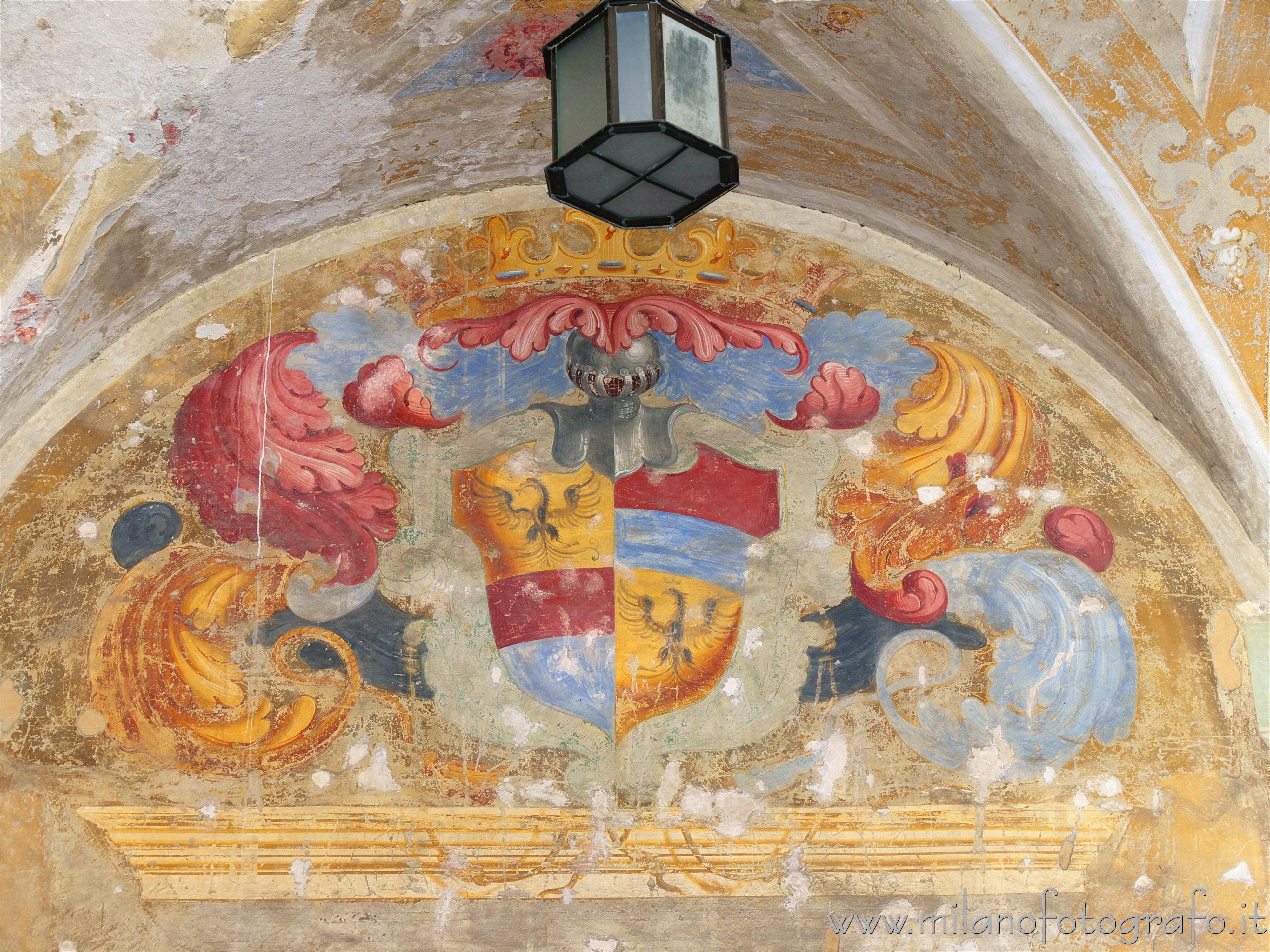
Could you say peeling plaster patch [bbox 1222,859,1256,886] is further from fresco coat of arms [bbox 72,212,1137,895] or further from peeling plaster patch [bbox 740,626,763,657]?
peeling plaster patch [bbox 740,626,763,657]

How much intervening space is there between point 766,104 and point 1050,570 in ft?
6.13

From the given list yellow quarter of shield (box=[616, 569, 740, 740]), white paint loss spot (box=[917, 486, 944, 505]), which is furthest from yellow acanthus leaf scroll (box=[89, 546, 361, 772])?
white paint loss spot (box=[917, 486, 944, 505])

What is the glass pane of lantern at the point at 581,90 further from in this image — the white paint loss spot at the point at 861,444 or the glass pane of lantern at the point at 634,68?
the white paint loss spot at the point at 861,444

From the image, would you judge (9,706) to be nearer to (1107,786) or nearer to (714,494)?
(714,494)

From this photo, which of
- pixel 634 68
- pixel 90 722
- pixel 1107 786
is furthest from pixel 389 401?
pixel 1107 786

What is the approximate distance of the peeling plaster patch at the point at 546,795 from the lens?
412 centimetres

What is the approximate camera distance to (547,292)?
4629 millimetres

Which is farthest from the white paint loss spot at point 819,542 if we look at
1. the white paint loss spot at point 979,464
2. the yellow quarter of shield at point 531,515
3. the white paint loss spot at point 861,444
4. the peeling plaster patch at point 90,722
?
the peeling plaster patch at point 90,722

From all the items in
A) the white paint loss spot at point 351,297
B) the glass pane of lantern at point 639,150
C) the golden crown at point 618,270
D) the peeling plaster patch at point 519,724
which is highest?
the golden crown at point 618,270

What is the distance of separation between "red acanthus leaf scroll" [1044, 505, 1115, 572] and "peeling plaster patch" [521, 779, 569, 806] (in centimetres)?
188

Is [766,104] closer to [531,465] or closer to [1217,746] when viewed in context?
[531,465]

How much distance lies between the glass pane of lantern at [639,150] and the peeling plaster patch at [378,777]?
2.10 meters

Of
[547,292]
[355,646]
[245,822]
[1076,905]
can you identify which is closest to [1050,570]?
[1076,905]

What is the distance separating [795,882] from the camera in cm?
403
